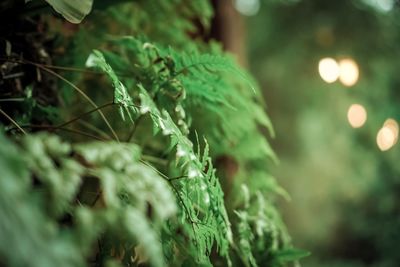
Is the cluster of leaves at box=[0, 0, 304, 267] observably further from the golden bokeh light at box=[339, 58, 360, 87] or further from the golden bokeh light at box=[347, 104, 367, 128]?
the golden bokeh light at box=[347, 104, 367, 128]

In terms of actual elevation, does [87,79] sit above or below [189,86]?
below

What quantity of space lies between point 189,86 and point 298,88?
11.9ft

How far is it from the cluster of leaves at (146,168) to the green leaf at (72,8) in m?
0.12

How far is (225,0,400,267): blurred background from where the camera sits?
400 cm

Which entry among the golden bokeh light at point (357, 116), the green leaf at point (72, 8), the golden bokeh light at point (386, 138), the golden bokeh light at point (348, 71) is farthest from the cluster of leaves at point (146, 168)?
the golden bokeh light at point (386, 138)

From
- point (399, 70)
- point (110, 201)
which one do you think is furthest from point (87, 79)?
point (399, 70)

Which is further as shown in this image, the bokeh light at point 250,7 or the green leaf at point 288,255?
the bokeh light at point 250,7

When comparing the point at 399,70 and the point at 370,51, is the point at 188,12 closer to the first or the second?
the point at 370,51

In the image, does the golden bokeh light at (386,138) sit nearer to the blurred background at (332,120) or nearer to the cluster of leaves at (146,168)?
the blurred background at (332,120)

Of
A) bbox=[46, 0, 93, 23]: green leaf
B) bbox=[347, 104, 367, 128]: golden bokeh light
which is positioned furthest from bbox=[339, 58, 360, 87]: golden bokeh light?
bbox=[46, 0, 93, 23]: green leaf

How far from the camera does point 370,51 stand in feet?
13.0

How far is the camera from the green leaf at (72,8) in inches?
34.6

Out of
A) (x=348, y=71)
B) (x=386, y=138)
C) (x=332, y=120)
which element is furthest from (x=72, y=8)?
(x=332, y=120)

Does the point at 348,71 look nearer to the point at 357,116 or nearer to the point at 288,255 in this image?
the point at 357,116
